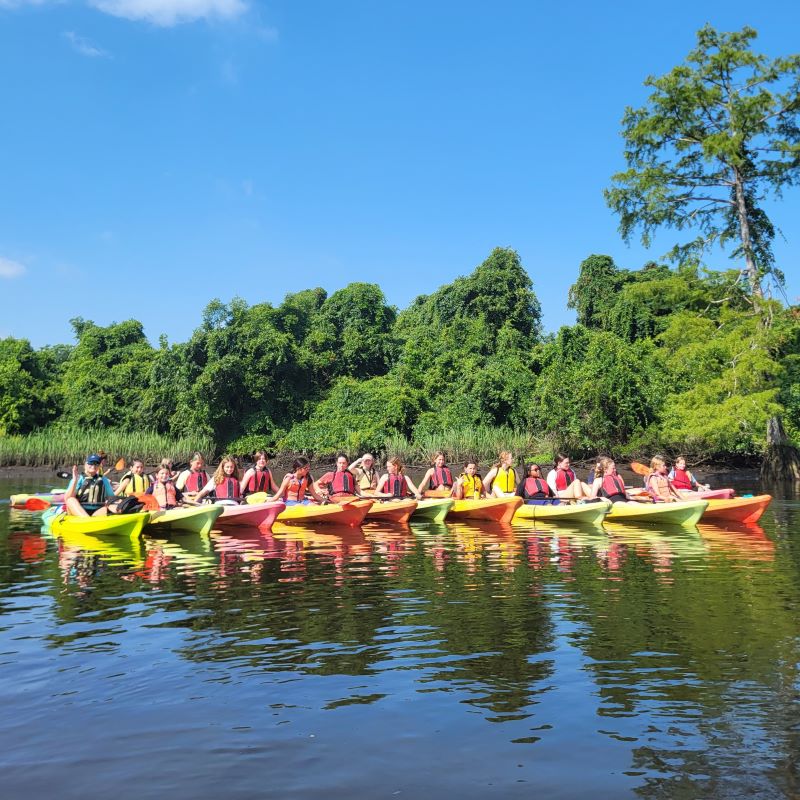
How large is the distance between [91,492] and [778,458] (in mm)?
18218

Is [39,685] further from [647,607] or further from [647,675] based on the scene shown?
[647,607]

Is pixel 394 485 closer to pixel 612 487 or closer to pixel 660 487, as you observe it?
pixel 612 487

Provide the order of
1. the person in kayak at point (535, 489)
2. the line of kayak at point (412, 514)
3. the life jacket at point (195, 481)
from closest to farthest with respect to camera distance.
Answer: the line of kayak at point (412, 514)
the life jacket at point (195, 481)
the person in kayak at point (535, 489)

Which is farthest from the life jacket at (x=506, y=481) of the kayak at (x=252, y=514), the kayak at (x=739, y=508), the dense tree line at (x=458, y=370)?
the dense tree line at (x=458, y=370)

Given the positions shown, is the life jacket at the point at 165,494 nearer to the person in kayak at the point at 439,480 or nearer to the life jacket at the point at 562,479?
the person in kayak at the point at 439,480

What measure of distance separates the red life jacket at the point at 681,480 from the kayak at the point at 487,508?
126 inches

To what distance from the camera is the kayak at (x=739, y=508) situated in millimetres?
13680

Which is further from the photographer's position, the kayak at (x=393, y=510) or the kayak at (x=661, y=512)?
the kayak at (x=393, y=510)

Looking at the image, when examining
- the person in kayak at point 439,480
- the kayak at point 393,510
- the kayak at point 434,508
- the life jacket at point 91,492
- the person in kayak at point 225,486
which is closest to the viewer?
the life jacket at point 91,492

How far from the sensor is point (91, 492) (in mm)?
12367

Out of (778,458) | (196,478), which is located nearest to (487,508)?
(196,478)

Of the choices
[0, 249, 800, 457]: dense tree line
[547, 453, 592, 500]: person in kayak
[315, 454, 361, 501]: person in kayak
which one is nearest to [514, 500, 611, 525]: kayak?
[547, 453, 592, 500]: person in kayak

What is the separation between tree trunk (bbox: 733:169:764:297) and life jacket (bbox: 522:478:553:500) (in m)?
12.0

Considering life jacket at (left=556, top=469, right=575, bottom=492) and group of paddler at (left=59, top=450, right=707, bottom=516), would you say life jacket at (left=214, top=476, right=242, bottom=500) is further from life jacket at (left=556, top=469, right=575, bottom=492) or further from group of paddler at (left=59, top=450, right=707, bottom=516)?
life jacket at (left=556, top=469, right=575, bottom=492)
